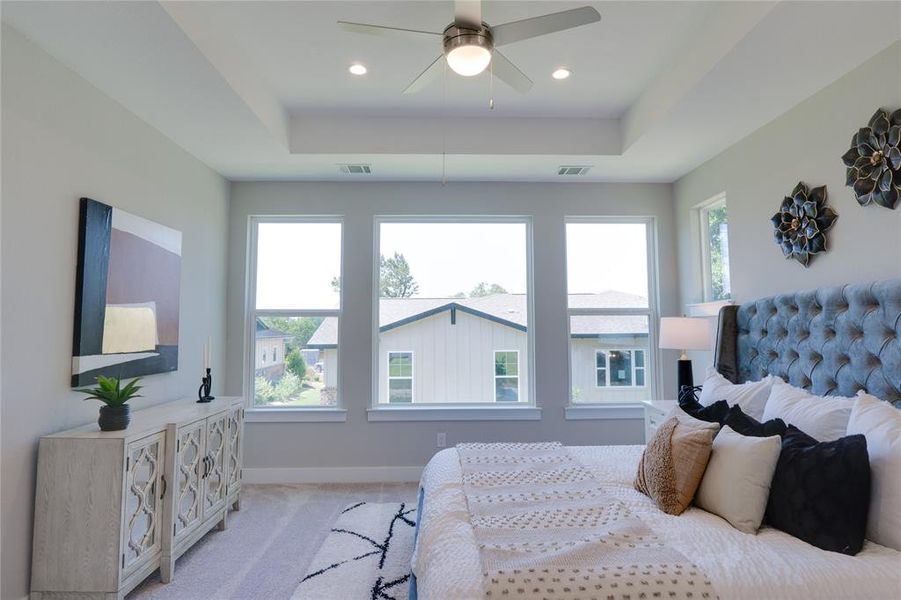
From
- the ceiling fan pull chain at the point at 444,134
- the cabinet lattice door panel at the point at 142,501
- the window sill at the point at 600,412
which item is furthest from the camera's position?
the window sill at the point at 600,412

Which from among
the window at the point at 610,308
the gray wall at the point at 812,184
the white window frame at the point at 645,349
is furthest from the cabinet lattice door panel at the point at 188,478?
the gray wall at the point at 812,184

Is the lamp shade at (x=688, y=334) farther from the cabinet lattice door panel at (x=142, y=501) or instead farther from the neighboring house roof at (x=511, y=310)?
the cabinet lattice door panel at (x=142, y=501)

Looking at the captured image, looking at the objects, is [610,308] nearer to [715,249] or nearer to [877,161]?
[715,249]

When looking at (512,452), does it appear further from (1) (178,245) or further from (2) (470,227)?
(1) (178,245)

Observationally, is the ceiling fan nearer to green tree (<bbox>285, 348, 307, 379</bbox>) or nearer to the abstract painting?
the abstract painting

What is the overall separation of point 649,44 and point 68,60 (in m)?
3.11

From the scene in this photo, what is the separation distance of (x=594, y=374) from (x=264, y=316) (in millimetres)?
3133

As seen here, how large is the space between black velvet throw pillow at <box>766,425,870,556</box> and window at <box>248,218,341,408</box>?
131 inches

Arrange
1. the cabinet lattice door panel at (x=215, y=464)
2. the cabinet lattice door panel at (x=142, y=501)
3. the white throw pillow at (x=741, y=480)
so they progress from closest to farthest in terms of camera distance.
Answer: the white throw pillow at (x=741, y=480), the cabinet lattice door panel at (x=142, y=501), the cabinet lattice door panel at (x=215, y=464)

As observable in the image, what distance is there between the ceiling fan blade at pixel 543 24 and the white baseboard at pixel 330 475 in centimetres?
339

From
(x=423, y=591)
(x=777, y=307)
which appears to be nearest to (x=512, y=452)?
(x=423, y=591)

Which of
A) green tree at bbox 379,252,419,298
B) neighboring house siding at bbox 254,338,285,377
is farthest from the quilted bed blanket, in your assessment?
neighboring house siding at bbox 254,338,285,377

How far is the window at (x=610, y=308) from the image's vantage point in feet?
13.7

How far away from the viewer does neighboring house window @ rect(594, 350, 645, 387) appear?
13.7 ft
